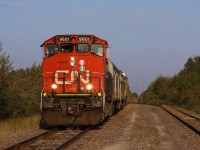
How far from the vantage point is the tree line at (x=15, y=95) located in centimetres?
2455

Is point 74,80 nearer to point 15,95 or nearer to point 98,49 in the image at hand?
point 98,49

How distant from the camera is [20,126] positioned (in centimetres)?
1905

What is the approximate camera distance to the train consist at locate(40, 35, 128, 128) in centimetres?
1716

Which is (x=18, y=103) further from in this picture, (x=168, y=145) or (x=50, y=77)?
(x=168, y=145)

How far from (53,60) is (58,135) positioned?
358 cm

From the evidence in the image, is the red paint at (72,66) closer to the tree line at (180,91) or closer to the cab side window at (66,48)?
the cab side window at (66,48)

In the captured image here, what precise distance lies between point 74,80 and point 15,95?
9.84 m

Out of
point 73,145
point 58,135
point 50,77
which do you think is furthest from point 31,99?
point 73,145

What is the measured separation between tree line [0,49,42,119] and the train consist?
24.4ft

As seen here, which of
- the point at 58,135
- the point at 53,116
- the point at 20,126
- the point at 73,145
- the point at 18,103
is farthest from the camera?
the point at 18,103

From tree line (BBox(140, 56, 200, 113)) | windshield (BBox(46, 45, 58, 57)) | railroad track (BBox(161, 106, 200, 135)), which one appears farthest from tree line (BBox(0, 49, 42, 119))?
tree line (BBox(140, 56, 200, 113))

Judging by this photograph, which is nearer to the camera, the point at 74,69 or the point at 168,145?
the point at 168,145

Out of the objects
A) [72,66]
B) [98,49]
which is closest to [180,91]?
[98,49]

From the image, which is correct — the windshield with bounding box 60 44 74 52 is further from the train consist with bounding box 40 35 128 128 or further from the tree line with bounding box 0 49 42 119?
the tree line with bounding box 0 49 42 119
